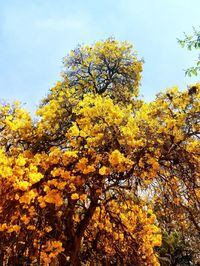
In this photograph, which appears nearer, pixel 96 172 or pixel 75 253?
pixel 96 172

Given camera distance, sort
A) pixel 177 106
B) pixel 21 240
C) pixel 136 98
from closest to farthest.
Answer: pixel 21 240, pixel 177 106, pixel 136 98

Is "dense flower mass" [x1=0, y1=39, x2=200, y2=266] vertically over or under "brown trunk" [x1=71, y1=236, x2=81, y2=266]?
over

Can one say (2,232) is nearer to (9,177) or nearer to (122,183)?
(9,177)

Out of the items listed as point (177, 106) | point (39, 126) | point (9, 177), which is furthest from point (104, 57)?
point (9, 177)

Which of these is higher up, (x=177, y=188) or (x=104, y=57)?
(x=104, y=57)

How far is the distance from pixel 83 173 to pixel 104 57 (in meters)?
7.52

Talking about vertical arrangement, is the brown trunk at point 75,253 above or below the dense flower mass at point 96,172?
below

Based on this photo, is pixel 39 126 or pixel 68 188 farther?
pixel 39 126

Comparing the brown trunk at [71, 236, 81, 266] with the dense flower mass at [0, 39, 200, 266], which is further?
the brown trunk at [71, 236, 81, 266]

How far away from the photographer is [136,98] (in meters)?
12.5

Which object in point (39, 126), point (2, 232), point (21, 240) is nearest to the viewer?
point (2, 232)

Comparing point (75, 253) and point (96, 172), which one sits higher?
point (96, 172)

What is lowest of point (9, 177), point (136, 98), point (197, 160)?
point (9, 177)

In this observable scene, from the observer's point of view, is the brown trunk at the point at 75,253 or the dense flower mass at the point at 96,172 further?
the brown trunk at the point at 75,253
